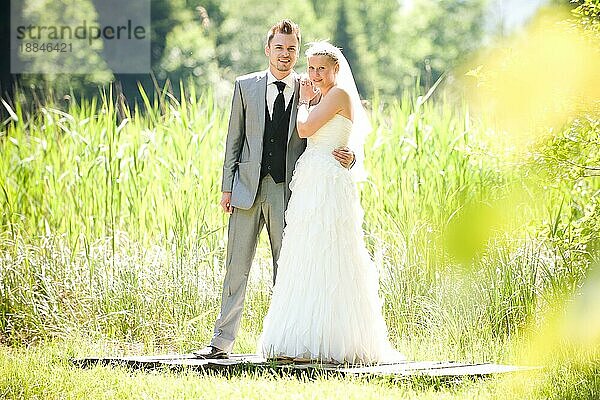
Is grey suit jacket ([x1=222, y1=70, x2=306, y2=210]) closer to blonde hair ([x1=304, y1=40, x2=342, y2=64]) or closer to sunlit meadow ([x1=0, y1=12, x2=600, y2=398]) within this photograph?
blonde hair ([x1=304, y1=40, x2=342, y2=64])

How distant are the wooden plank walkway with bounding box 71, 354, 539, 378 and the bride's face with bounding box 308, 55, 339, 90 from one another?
121 cm

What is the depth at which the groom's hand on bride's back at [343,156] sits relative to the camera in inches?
160

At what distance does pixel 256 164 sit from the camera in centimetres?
414

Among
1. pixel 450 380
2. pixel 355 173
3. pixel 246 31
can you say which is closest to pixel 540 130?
pixel 355 173

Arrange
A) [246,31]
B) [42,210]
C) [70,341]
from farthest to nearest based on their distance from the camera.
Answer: [246,31] < [42,210] < [70,341]

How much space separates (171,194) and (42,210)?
0.87m

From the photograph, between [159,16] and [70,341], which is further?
[159,16]

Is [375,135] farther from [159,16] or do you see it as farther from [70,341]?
[159,16]

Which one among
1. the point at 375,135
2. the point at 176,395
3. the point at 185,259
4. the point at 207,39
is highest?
the point at 207,39

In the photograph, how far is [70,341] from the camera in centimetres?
482

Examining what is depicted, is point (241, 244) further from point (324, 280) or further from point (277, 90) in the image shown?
point (277, 90)

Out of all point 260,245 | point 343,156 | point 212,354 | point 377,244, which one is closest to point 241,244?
point 212,354

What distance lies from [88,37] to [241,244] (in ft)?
50.3

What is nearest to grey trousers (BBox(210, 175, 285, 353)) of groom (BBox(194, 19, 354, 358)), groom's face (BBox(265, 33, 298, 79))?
groom (BBox(194, 19, 354, 358))
